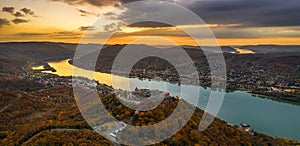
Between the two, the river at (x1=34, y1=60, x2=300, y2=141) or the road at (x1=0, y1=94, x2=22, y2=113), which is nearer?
the road at (x1=0, y1=94, x2=22, y2=113)

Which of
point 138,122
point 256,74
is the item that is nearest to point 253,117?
point 138,122

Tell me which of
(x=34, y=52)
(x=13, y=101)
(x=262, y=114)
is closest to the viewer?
(x=13, y=101)

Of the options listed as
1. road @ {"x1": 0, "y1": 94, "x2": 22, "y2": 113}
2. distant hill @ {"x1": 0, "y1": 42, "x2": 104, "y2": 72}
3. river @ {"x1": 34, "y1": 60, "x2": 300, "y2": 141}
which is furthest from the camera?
distant hill @ {"x1": 0, "y1": 42, "x2": 104, "y2": 72}

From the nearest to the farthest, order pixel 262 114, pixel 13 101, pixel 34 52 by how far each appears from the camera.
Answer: pixel 13 101
pixel 262 114
pixel 34 52

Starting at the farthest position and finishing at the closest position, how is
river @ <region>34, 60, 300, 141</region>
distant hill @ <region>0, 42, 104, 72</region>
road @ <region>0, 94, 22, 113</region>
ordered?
distant hill @ <region>0, 42, 104, 72</region>
river @ <region>34, 60, 300, 141</region>
road @ <region>0, 94, 22, 113</region>

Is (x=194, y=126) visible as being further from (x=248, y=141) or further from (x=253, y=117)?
(x=253, y=117)

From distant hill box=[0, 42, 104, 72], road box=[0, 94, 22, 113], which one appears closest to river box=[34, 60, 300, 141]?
road box=[0, 94, 22, 113]

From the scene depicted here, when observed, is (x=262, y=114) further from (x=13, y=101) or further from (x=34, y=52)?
(x=34, y=52)

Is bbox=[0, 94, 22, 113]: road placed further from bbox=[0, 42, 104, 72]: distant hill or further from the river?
bbox=[0, 42, 104, 72]: distant hill

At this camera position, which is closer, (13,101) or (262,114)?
(13,101)

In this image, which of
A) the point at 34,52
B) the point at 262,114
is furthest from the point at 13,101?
the point at 34,52

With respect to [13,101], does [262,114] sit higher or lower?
lower

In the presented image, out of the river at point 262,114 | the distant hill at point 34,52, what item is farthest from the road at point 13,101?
the distant hill at point 34,52
